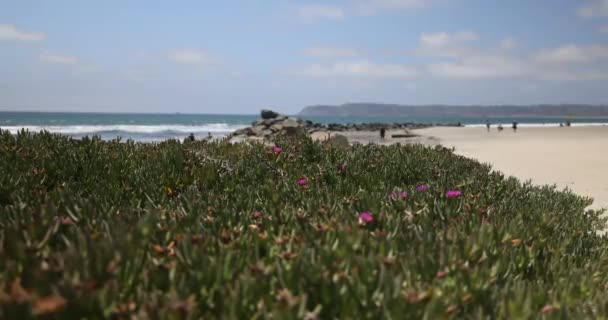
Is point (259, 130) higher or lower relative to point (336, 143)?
lower

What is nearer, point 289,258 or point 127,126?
point 289,258

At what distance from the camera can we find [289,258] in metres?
2.33

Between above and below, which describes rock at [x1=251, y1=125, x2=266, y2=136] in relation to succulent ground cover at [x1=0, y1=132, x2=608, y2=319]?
below

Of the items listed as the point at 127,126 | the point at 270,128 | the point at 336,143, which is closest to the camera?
the point at 336,143

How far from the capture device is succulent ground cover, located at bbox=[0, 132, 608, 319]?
67.8 inches

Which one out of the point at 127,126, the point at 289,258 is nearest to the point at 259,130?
the point at 127,126

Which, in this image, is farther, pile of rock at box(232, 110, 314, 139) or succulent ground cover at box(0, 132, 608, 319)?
pile of rock at box(232, 110, 314, 139)

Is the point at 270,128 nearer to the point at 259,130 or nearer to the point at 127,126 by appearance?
the point at 259,130

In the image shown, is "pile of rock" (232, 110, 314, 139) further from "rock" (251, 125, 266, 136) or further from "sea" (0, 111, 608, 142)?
"sea" (0, 111, 608, 142)

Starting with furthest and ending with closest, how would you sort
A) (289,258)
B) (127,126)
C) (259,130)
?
(127,126) < (259,130) < (289,258)

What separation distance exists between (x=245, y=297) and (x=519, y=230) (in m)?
1.89

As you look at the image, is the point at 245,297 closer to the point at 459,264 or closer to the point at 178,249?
the point at 178,249

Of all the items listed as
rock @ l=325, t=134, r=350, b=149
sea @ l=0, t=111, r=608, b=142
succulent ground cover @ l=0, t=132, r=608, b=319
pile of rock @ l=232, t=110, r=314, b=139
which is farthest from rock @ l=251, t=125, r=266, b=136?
succulent ground cover @ l=0, t=132, r=608, b=319

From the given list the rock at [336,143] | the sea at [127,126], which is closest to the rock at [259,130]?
the sea at [127,126]
